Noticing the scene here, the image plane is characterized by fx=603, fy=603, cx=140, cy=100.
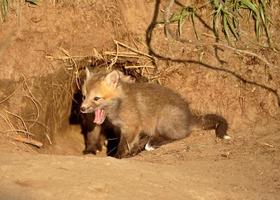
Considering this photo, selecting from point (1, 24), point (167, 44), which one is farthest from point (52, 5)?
point (167, 44)

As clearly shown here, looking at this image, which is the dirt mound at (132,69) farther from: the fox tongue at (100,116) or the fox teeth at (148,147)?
the fox tongue at (100,116)

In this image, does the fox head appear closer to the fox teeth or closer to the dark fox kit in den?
the dark fox kit in den

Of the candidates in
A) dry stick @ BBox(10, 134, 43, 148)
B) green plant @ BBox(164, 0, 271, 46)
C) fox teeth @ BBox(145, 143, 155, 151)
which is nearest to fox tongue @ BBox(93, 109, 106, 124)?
fox teeth @ BBox(145, 143, 155, 151)

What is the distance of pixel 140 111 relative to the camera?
7418mm


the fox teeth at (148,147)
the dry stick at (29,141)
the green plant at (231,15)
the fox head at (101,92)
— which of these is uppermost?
the green plant at (231,15)

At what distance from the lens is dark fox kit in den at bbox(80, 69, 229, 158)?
7.16 metres

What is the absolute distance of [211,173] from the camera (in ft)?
18.4

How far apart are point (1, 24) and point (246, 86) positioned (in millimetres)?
3212

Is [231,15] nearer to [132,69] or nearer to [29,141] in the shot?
[132,69]

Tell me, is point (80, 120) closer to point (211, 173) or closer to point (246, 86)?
point (246, 86)

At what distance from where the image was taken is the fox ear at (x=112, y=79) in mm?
7154

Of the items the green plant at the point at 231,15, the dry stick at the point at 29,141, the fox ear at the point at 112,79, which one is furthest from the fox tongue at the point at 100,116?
the green plant at the point at 231,15

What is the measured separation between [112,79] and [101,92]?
0.69 feet

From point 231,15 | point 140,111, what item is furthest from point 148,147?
point 231,15
